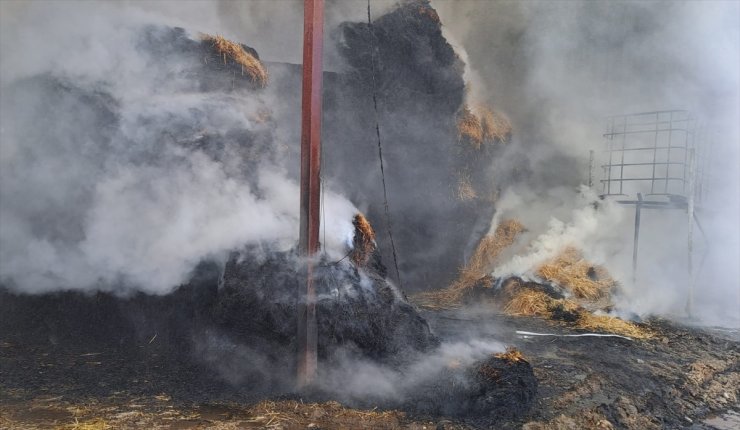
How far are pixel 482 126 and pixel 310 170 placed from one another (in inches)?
321

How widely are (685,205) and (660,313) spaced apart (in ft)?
7.15

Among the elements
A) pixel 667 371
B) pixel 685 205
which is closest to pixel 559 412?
pixel 667 371

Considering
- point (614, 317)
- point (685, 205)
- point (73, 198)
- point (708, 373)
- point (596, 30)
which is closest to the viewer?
point (708, 373)

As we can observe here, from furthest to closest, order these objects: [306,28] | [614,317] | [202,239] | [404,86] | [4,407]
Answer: [404,86], [614,317], [202,239], [306,28], [4,407]

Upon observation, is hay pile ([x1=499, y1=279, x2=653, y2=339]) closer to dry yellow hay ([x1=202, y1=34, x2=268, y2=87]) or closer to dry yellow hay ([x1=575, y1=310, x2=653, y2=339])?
dry yellow hay ([x1=575, y1=310, x2=653, y2=339])

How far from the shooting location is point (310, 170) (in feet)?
16.6

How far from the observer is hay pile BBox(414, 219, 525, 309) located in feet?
33.1

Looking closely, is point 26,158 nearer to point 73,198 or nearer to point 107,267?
point 73,198

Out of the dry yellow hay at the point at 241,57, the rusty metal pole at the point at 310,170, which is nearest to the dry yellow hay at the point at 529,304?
the rusty metal pole at the point at 310,170

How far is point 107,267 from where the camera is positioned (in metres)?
6.94

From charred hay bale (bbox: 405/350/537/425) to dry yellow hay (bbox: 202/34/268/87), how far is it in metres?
6.11

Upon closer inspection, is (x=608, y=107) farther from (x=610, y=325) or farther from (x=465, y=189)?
(x=610, y=325)

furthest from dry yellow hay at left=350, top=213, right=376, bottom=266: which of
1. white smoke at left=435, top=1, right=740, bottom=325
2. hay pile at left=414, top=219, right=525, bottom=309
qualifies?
white smoke at left=435, top=1, right=740, bottom=325

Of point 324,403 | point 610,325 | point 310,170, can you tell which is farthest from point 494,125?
point 324,403
